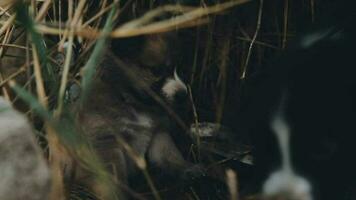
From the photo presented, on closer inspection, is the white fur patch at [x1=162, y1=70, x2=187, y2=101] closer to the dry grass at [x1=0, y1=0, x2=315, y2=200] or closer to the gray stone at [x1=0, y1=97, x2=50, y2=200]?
the dry grass at [x1=0, y1=0, x2=315, y2=200]

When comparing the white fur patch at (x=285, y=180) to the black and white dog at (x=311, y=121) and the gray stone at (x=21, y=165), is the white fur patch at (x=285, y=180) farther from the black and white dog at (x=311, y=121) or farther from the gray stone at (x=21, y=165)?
the gray stone at (x=21, y=165)

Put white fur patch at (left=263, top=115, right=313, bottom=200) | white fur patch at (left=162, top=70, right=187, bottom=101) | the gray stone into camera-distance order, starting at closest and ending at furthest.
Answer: the gray stone, white fur patch at (left=263, top=115, right=313, bottom=200), white fur patch at (left=162, top=70, right=187, bottom=101)

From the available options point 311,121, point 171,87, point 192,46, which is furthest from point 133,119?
point 311,121

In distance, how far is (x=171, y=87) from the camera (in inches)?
74.7

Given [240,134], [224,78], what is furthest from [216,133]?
[224,78]

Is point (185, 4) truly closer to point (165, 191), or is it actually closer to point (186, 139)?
point (186, 139)

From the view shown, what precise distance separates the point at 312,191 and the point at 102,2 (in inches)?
28.2

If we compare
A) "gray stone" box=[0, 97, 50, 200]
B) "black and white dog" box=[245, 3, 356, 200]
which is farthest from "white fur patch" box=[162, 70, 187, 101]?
"gray stone" box=[0, 97, 50, 200]

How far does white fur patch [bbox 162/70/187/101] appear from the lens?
189cm

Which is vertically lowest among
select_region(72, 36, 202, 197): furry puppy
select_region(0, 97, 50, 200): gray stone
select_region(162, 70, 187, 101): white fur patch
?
select_region(0, 97, 50, 200): gray stone

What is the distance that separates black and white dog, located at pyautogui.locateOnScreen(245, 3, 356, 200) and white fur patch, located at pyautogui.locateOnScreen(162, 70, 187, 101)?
0.29 meters

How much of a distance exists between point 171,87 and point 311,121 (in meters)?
0.47

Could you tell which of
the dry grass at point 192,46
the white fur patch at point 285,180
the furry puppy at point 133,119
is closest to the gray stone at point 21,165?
the dry grass at point 192,46

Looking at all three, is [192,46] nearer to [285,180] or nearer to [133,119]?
[133,119]
